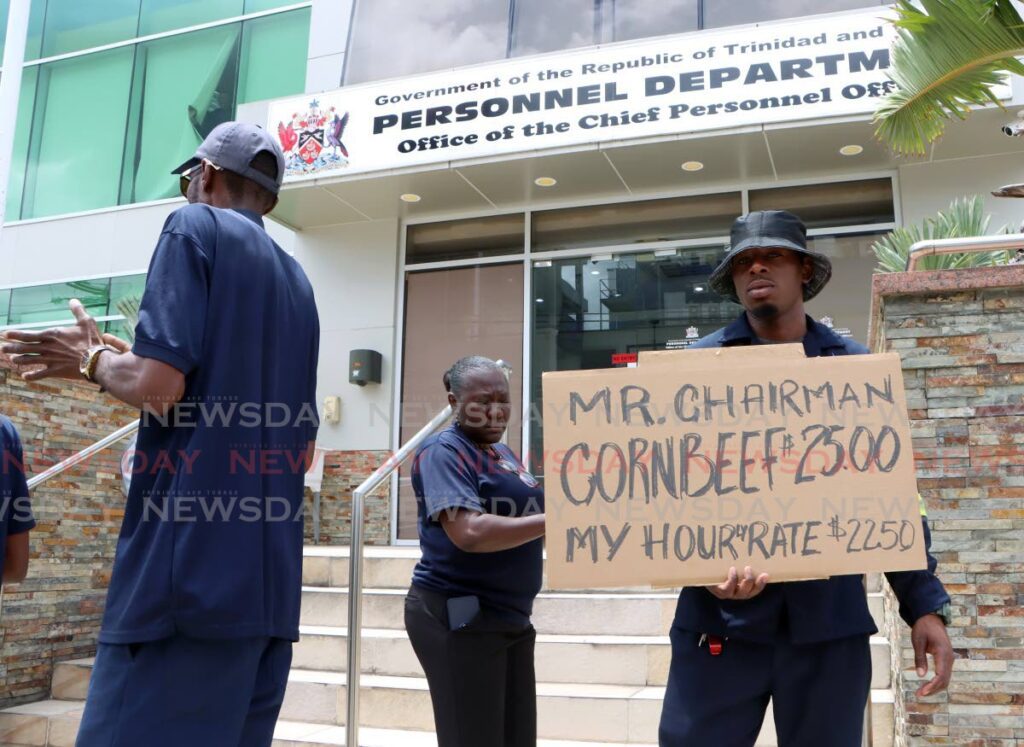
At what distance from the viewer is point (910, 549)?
221 centimetres

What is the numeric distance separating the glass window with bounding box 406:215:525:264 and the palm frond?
5473 millimetres

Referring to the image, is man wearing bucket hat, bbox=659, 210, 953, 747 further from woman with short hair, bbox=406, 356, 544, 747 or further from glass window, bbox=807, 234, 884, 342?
glass window, bbox=807, 234, 884, 342

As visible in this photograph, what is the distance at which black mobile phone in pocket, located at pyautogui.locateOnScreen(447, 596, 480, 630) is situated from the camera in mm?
2977

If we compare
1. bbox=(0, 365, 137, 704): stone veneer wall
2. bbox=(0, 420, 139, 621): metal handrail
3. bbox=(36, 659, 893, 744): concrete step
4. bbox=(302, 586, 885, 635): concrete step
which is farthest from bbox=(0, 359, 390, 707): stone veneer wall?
bbox=(302, 586, 885, 635): concrete step

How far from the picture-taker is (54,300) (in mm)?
12477

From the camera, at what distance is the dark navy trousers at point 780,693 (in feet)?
7.55

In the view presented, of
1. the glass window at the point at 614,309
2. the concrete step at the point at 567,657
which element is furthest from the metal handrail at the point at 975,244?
the glass window at the point at 614,309

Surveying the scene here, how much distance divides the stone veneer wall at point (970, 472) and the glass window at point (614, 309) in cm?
518

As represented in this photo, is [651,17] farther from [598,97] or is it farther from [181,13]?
[181,13]

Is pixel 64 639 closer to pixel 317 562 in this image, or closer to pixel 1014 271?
pixel 317 562

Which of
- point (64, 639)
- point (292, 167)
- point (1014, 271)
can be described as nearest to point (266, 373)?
point (1014, 271)

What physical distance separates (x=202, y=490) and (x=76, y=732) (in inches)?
163

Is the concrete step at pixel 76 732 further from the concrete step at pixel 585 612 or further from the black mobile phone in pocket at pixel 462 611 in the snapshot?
the black mobile phone in pocket at pixel 462 611

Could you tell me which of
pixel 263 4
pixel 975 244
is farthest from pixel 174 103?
pixel 975 244
